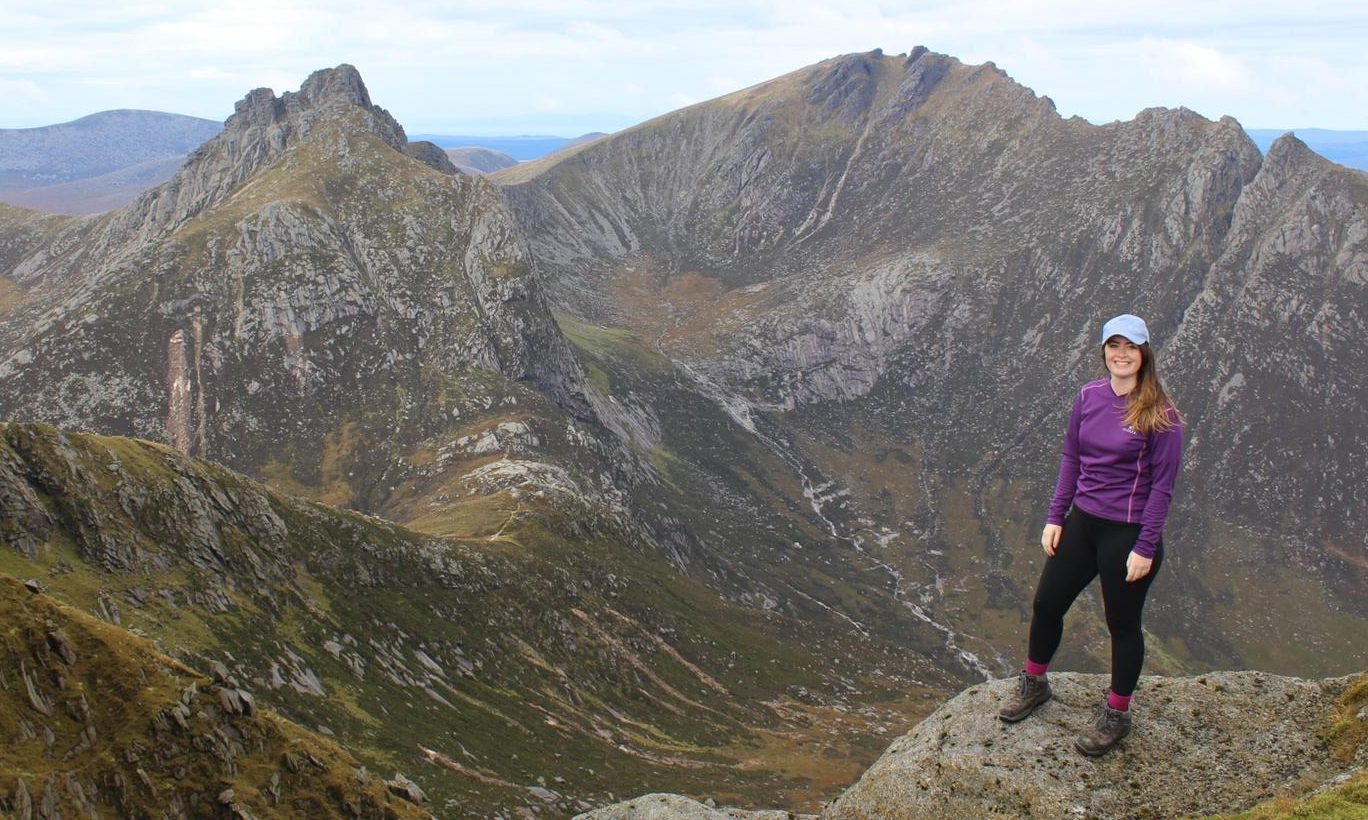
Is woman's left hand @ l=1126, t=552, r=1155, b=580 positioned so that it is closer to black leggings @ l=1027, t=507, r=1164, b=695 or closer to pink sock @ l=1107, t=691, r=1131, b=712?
black leggings @ l=1027, t=507, r=1164, b=695

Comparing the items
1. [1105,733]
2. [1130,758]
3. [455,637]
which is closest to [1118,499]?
[1105,733]

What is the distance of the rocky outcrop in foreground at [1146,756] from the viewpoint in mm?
18516

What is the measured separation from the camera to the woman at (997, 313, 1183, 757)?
662 inches

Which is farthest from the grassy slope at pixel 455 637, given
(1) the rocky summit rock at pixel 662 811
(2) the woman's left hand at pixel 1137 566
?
(2) the woman's left hand at pixel 1137 566

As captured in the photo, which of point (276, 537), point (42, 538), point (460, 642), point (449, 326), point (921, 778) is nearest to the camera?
point (921, 778)

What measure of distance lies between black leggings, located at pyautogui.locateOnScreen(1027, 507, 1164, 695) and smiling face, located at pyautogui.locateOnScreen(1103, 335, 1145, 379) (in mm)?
3076

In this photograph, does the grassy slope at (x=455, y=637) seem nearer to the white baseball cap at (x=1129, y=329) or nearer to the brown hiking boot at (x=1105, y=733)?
the brown hiking boot at (x=1105, y=733)

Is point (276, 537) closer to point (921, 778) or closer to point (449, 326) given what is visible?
point (921, 778)

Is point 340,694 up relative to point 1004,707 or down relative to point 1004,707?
down

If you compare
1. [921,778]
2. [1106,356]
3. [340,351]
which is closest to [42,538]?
[921,778]

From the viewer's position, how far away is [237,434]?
166 m

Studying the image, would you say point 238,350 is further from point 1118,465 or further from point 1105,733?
point 1118,465

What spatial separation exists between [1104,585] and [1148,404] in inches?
151

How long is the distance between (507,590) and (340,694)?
39.2 m
